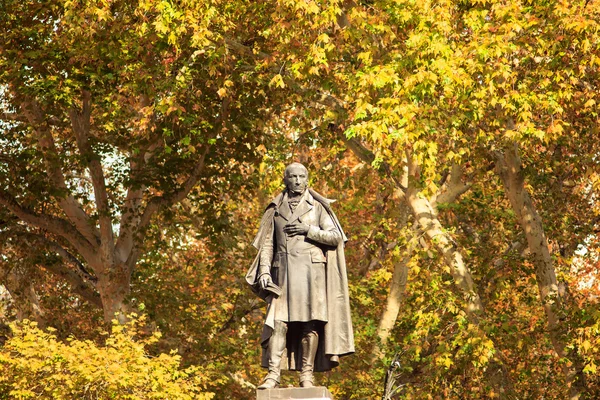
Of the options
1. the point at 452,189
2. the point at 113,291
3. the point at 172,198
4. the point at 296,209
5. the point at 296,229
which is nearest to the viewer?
the point at 296,229

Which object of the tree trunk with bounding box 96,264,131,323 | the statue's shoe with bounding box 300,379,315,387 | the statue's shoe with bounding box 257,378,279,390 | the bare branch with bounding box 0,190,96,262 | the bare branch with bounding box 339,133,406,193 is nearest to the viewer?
the statue's shoe with bounding box 257,378,279,390

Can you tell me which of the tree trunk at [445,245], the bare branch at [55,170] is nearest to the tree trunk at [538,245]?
the tree trunk at [445,245]

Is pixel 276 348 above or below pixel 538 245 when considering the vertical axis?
below

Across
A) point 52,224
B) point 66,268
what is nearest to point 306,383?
point 52,224

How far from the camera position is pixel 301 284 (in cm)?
1055

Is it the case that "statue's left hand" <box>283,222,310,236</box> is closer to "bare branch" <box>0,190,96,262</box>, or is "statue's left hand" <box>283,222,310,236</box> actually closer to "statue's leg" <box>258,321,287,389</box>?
"statue's leg" <box>258,321,287,389</box>

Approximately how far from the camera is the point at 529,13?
18.8m

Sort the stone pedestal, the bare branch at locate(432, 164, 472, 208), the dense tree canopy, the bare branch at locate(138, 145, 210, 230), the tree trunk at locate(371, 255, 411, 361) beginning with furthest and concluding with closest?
the tree trunk at locate(371, 255, 411, 361) < the bare branch at locate(138, 145, 210, 230) < the bare branch at locate(432, 164, 472, 208) < the dense tree canopy < the stone pedestal

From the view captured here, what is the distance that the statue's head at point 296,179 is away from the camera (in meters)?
10.8

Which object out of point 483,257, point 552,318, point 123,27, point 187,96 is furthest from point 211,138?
point 552,318

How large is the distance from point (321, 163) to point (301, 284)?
14401 mm

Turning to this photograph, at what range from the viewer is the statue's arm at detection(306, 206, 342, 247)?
10.6m

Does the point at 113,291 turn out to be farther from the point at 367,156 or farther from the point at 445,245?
the point at 445,245

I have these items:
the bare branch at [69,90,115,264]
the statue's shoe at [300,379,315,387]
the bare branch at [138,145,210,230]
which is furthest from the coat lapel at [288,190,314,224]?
the bare branch at [69,90,115,264]
